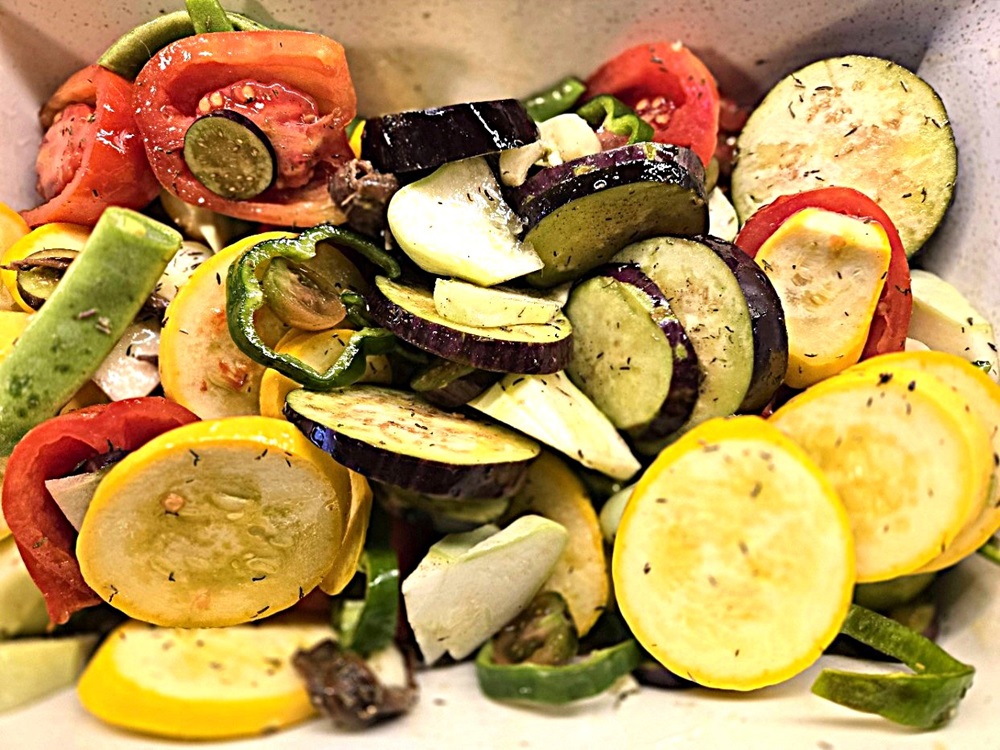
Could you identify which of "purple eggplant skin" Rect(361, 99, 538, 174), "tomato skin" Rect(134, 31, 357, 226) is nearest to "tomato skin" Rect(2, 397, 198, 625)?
"tomato skin" Rect(134, 31, 357, 226)

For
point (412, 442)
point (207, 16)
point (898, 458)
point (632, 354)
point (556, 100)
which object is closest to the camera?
point (898, 458)

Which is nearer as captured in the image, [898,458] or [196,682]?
[898,458]

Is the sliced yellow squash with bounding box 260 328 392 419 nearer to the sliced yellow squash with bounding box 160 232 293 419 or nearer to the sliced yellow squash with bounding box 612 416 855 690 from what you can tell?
the sliced yellow squash with bounding box 160 232 293 419

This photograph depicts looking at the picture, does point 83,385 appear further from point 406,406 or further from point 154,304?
point 406,406

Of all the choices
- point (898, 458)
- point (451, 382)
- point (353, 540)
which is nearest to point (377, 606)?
point (353, 540)

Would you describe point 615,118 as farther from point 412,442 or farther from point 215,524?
point 215,524

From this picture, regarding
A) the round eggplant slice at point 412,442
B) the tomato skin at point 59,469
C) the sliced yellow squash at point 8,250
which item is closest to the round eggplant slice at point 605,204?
the round eggplant slice at point 412,442

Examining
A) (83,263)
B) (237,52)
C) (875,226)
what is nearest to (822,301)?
(875,226)
